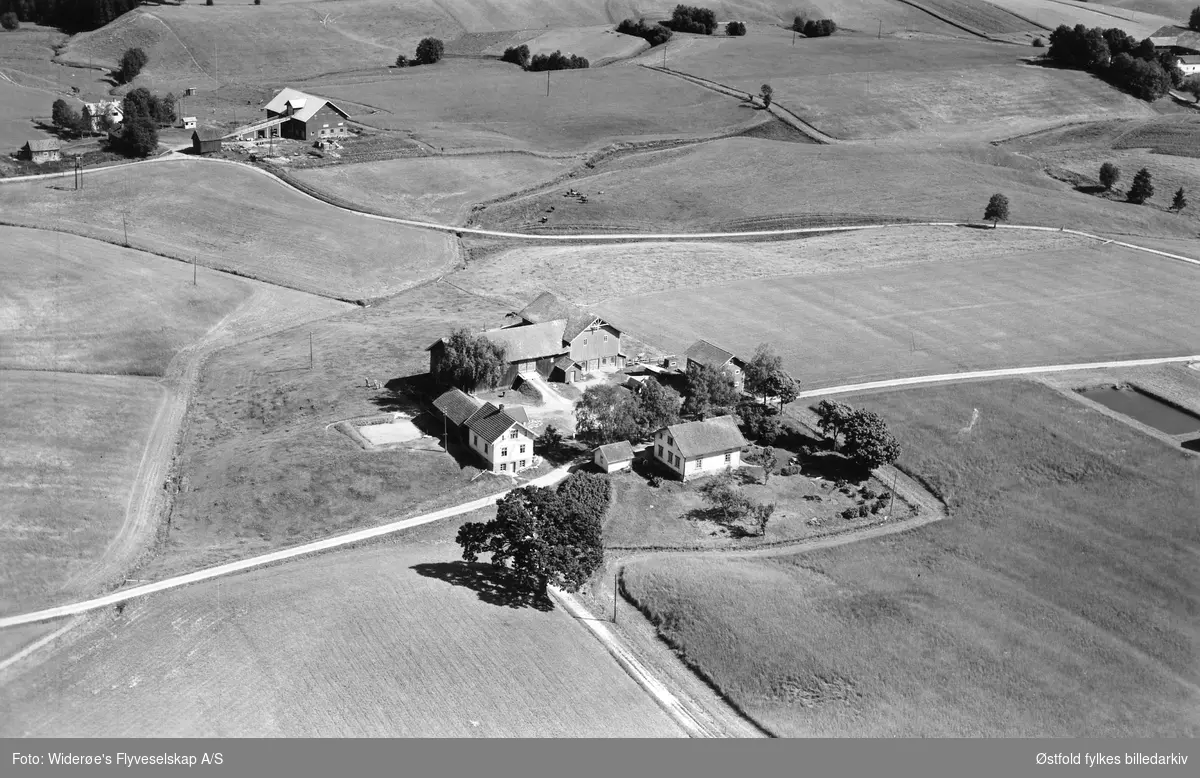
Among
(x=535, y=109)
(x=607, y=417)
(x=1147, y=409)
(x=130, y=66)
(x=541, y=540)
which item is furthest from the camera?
(x=130, y=66)

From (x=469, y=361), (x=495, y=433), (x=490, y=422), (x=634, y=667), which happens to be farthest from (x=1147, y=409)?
(x=634, y=667)

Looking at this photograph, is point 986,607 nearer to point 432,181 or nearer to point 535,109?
point 432,181

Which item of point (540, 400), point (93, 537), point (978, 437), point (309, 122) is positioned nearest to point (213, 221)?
point (309, 122)

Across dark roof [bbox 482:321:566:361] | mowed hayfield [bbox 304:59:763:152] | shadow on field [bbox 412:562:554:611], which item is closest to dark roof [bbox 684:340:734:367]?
dark roof [bbox 482:321:566:361]

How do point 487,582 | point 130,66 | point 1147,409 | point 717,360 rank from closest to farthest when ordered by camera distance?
point 487,582 → point 1147,409 → point 717,360 → point 130,66

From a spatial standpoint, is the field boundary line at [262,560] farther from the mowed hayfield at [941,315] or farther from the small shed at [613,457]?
the mowed hayfield at [941,315]

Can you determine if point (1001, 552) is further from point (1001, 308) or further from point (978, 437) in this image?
point (1001, 308)

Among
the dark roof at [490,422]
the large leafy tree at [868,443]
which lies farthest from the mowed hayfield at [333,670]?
the large leafy tree at [868,443]

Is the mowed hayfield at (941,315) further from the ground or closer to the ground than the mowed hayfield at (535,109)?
closer to the ground
